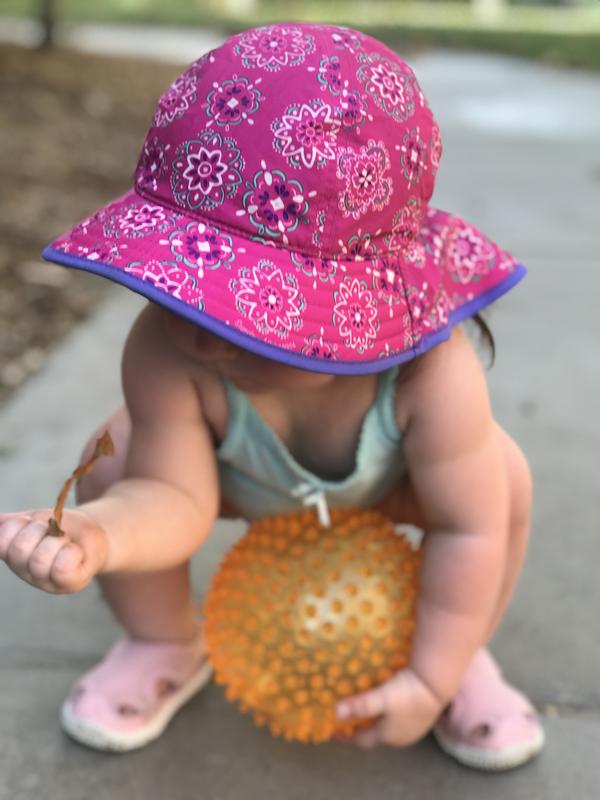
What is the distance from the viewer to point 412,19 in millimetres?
18484

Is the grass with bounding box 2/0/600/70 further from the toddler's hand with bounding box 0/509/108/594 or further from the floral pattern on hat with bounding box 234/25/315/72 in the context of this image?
the toddler's hand with bounding box 0/509/108/594

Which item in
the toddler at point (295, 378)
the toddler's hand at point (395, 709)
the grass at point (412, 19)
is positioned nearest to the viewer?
the toddler at point (295, 378)

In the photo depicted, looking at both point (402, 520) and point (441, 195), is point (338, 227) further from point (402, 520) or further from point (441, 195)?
point (441, 195)

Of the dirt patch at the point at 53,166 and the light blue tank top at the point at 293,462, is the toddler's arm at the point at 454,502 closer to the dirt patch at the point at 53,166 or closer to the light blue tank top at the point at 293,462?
the light blue tank top at the point at 293,462

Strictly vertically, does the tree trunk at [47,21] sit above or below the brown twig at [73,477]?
below

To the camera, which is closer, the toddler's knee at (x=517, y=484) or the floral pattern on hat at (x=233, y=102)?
the floral pattern on hat at (x=233, y=102)

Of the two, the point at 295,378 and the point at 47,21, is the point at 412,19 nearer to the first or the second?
the point at 47,21

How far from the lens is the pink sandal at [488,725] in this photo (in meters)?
1.69

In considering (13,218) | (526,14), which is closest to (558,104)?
(13,218)

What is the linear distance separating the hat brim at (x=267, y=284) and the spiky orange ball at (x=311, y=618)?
36cm

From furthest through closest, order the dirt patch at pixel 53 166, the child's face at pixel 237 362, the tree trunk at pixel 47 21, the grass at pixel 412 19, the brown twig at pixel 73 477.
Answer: the grass at pixel 412 19 → the tree trunk at pixel 47 21 → the dirt patch at pixel 53 166 → the child's face at pixel 237 362 → the brown twig at pixel 73 477

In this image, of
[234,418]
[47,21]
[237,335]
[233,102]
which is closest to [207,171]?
[233,102]

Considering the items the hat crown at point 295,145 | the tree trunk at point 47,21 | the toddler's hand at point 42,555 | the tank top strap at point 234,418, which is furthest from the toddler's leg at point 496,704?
the tree trunk at point 47,21

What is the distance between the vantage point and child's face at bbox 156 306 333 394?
1.46 meters
